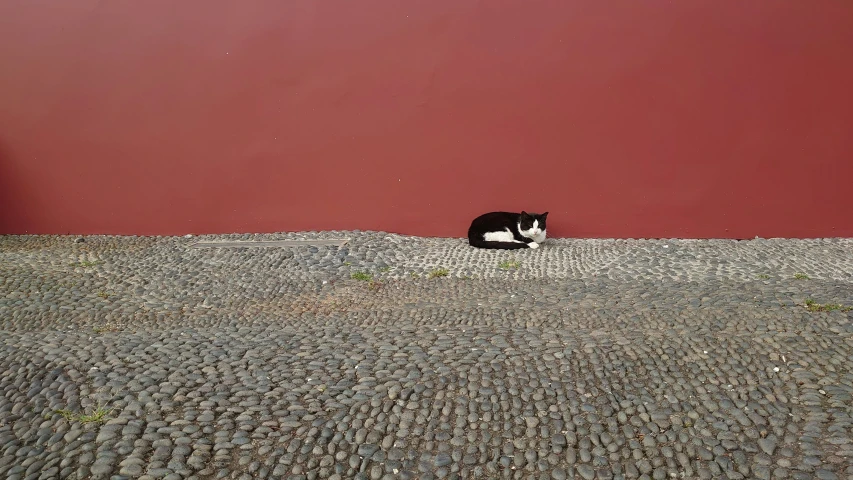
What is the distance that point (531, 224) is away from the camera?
21.5ft

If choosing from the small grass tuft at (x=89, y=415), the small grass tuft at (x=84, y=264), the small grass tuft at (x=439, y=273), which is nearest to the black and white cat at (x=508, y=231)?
the small grass tuft at (x=439, y=273)

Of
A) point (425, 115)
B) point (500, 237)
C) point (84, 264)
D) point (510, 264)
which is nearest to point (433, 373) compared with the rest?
point (510, 264)

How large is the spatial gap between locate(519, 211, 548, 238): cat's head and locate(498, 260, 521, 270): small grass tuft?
510 mm

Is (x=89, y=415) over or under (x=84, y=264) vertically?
under

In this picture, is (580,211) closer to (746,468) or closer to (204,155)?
(204,155)

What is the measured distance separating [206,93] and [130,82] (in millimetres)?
822

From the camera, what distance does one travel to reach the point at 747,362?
3645 mm

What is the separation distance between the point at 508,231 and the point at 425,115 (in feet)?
4.77

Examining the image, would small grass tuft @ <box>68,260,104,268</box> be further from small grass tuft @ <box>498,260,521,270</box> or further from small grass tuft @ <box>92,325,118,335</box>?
small grass tuft @ <box>498,260,521,270</box>

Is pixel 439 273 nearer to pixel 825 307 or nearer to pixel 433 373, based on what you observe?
pixel 433 373

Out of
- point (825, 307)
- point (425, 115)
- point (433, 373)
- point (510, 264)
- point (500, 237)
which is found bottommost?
→ point (433, 373)

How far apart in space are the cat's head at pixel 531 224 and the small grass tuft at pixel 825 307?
2507mm

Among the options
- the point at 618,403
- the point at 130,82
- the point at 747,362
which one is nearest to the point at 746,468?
the point at 618,403

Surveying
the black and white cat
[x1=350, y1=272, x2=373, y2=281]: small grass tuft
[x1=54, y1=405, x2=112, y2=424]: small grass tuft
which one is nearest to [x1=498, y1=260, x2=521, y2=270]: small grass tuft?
the black and white cat
